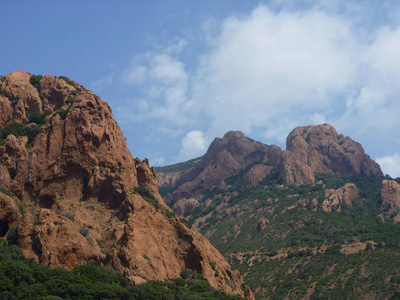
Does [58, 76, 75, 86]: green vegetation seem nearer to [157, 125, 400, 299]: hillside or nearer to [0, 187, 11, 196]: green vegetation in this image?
[0, 187, 11, 196]: green vegetation

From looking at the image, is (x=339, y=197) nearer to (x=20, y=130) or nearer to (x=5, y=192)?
(x=20, y=130)

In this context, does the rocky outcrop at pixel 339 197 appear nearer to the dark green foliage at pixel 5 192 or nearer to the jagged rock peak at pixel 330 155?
the jagged rock peak at pixel 330 155

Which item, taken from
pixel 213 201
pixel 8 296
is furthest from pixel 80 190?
pixel 213 201

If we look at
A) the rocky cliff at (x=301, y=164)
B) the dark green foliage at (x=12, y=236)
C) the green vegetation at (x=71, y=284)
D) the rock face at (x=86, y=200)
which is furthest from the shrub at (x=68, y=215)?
the rocky cliff at (x=301, y=164)

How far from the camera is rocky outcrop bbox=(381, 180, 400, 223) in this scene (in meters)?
129

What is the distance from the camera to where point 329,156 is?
182 m

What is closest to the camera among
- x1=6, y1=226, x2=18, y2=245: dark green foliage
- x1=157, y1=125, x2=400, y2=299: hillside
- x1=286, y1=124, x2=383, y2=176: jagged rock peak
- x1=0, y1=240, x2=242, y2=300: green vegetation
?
x1=0, y1=240, x2=242, y2=300: green vegetation

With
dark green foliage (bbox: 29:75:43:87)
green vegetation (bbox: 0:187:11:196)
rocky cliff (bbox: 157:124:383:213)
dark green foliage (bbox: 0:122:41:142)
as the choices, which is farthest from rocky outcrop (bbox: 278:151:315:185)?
green vegetation (bbox: 0:187:11:196)

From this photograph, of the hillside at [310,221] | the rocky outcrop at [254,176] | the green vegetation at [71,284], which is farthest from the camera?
the rocky outcrop at [254,176]

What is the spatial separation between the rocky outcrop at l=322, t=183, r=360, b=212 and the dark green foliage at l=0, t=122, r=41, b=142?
281 ft

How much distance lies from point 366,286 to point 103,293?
2096 inches

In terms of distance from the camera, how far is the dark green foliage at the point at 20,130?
6962cm

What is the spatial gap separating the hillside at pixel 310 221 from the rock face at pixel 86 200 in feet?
91.5

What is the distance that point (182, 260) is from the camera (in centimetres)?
6144
